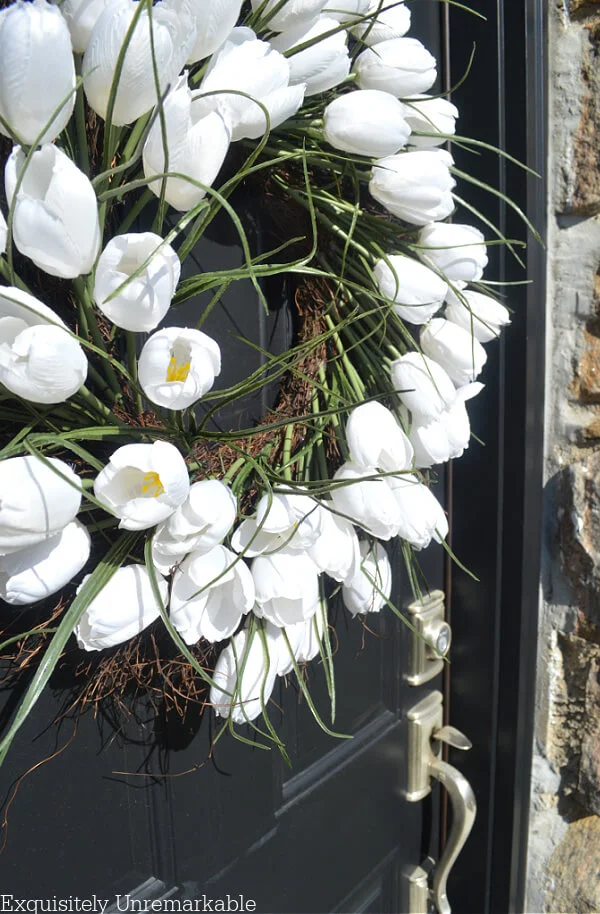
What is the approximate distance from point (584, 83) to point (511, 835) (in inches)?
39.4

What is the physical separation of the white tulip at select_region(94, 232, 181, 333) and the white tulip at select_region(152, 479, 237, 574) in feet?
0.39

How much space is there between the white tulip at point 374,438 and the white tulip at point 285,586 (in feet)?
0.31

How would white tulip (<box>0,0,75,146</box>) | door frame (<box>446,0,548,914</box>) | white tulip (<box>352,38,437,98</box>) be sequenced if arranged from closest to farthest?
1. white tulip (<box>0,0,75,146</box>)
2. white tulip (<box>352,38,437,98</box>)
3. door frame (<box>446,0,548,914</box>)

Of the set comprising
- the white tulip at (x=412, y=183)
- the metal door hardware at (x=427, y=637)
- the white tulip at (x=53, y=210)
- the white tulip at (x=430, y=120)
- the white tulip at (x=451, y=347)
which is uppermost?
the white tulip at (x=430, y=120)

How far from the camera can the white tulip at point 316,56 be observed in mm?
490

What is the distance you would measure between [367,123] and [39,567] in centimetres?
39

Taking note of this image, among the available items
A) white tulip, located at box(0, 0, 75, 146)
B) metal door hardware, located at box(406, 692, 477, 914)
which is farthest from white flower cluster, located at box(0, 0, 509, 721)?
metal door hardware, located at box(406, 692, 477, 914)

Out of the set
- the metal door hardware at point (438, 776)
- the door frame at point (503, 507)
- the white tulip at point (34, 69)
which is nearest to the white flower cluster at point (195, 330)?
the white tulip at point (34, 69)

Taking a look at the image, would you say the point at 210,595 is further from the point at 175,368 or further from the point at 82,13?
the point at 82,13

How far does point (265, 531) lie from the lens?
498 millimetres

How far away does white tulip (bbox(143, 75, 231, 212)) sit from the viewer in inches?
15.6

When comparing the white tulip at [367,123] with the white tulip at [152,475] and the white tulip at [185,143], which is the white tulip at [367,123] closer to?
the white tulip at [185,143]

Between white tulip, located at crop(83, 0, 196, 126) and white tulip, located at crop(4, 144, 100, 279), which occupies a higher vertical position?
white tulip, located at crop(83, 0, 196, 126)

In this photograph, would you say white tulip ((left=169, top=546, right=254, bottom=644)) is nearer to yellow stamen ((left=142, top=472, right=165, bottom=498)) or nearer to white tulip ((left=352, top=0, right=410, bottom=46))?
yellow stamen ((left=142, top=472, right=165, bottom=498))
